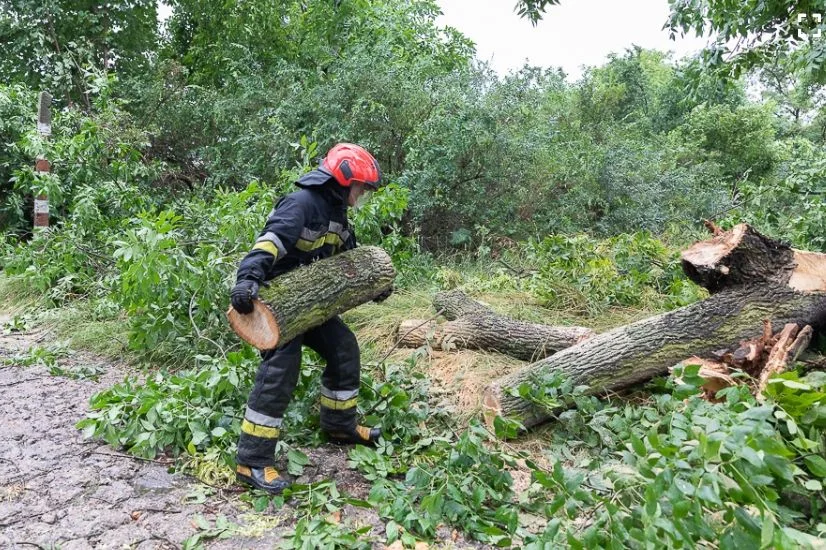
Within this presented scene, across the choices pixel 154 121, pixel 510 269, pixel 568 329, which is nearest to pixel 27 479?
pixel 568 329

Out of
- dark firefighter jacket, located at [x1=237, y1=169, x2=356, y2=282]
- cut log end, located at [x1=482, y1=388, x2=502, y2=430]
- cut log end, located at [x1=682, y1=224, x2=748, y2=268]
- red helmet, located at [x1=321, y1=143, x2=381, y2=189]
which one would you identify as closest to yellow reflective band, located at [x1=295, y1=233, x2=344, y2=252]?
dark firefighter jacket, located at [x1=237, y1=169, x2=356, y2=282]

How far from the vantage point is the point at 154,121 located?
397 inches

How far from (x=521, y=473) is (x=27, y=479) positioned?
7.78 feet

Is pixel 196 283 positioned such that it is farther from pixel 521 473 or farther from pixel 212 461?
pixel 521 473

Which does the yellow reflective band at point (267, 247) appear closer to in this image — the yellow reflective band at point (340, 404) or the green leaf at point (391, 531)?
the yellow reflective band at point (340, 404)

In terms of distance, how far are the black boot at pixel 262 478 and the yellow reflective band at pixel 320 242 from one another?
3.57 feet

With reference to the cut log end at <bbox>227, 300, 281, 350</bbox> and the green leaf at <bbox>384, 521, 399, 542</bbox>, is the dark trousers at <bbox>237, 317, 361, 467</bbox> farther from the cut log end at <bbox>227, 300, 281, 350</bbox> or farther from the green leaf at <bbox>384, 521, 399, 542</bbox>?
the green leaf at <bbox>384, 521, 399, 542</bbox>

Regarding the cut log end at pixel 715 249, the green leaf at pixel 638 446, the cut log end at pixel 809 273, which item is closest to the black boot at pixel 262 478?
the green leaf at pixel 638 446

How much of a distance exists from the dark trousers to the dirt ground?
0.66 ft

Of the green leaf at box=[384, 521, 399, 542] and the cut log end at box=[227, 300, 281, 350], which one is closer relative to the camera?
the green leaf at box=[384, 521, 399, 542]

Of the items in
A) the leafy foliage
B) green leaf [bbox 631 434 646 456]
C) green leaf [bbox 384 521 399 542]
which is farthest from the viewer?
green leaf [bbox 384 521 399 542]

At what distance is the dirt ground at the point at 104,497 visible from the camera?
243 centimetres

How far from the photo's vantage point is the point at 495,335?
4656 mm

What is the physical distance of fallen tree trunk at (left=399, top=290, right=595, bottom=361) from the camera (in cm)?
455
